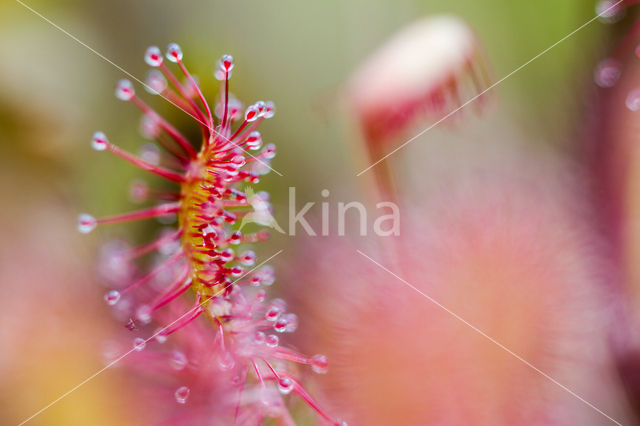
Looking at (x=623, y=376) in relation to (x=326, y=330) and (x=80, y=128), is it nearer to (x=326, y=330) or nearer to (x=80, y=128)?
(x=326, y=330)

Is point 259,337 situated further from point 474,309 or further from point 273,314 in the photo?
point 474,309

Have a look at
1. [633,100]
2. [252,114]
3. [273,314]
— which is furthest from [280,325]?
[633,100]

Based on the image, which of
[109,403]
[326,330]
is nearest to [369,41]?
[326,330]

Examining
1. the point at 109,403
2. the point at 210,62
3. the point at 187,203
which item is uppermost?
the point at 210,62

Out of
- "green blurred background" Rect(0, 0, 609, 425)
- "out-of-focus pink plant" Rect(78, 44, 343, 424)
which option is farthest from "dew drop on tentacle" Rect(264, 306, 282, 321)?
"green blurred background" Rect(0, 0, 609, 425)

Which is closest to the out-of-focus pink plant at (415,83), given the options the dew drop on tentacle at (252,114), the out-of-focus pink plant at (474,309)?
the out-of-focus pink plant at (474,309)

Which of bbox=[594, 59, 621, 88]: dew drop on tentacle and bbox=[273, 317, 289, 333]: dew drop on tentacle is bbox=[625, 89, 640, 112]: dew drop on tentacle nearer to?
bbox=[594, 59, 621, 88]: dew drop on tentacle

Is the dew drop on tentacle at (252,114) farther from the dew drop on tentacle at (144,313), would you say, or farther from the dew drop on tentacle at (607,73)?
the dew drop on tentacle at (607,73)
